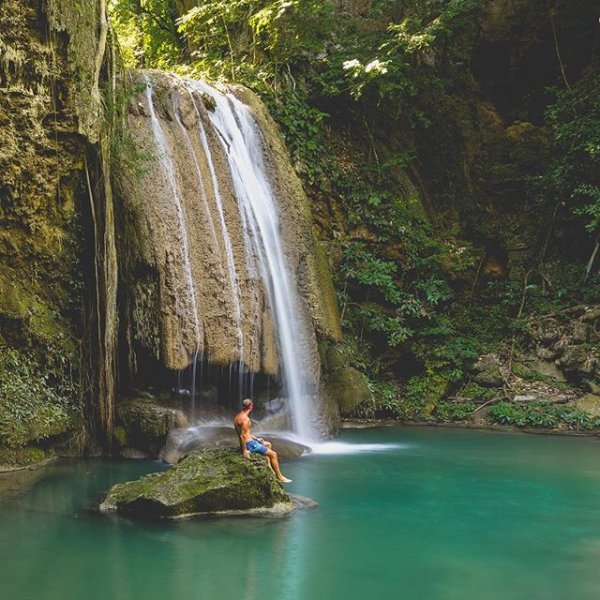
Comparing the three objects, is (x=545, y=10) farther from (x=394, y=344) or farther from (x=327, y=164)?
(x=394, y=344)

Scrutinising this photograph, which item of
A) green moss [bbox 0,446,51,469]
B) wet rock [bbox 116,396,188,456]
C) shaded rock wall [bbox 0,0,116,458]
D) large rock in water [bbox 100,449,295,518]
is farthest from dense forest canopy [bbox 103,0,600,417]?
large rock in water [bbox 100,449,295,518]

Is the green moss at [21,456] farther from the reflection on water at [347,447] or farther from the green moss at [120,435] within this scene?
the reflection on water at [347,447]

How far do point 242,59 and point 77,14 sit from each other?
256 inches

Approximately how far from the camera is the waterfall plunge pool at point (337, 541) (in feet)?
15.7

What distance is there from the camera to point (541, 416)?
11.7 metres

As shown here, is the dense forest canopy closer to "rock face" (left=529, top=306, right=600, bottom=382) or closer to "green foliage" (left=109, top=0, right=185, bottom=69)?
"green foliage" (left=109, top=0, right=185, bottom=69)

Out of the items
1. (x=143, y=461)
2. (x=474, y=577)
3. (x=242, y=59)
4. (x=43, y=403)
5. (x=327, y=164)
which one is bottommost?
(x=474, y=577)

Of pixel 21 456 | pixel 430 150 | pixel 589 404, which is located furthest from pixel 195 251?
pixel 430 150

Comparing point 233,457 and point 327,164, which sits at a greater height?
point 327,164

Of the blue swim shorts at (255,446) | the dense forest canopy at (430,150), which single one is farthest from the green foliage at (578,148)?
the blue swim shorts at (255,446)

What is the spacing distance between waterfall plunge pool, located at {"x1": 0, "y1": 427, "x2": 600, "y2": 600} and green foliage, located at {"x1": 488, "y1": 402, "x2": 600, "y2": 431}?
2.96 m

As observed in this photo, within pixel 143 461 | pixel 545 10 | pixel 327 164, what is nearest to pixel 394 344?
pixel 327 164

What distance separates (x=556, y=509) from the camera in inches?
271

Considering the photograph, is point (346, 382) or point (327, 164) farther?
point (327, 164)
